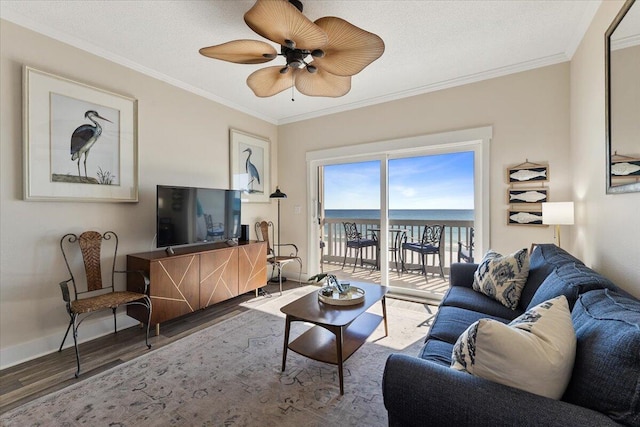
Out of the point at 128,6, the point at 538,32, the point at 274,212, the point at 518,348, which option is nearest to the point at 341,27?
the point at 128,6

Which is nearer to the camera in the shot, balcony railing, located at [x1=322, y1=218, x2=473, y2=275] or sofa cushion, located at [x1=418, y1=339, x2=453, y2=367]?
sofa cushion, located at [x1=418, y1=339, x2=453, y2=367]

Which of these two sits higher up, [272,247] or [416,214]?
[416,214]

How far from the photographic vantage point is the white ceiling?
2.10m

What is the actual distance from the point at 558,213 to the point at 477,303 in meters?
1.22

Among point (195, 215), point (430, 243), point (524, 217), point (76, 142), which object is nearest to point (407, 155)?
point (430, 243)

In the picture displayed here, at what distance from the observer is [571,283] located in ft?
4.53

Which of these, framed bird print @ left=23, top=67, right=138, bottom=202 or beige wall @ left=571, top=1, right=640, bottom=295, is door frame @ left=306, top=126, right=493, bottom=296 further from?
framed bird print @ left=23, top=67, right=138, bottom=202

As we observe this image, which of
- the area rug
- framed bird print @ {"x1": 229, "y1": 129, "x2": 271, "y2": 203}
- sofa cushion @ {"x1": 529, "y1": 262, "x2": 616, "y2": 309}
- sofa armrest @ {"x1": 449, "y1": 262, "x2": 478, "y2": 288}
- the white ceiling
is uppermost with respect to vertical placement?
the white ceiling

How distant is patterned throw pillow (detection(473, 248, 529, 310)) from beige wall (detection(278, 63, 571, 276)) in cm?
112

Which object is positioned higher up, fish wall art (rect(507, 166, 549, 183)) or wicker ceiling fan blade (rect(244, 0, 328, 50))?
wicker ceiling fan blade (rect(244, 0, 328, 50))

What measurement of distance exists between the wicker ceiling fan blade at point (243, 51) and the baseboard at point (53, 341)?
8.73ft

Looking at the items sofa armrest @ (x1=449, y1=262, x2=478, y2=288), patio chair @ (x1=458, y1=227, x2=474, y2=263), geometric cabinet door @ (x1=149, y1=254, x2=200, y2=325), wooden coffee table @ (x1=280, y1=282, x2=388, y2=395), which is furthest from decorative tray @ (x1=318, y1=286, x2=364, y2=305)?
patio chair @ (x1=458, y1=227, x2=474, y2=263)

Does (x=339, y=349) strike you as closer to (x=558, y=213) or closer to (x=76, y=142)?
(x=558, y=213)

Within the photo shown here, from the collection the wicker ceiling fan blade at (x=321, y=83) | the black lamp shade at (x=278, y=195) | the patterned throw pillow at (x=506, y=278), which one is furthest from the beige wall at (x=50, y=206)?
the patterned throw pillow at (x=506, y=278)
